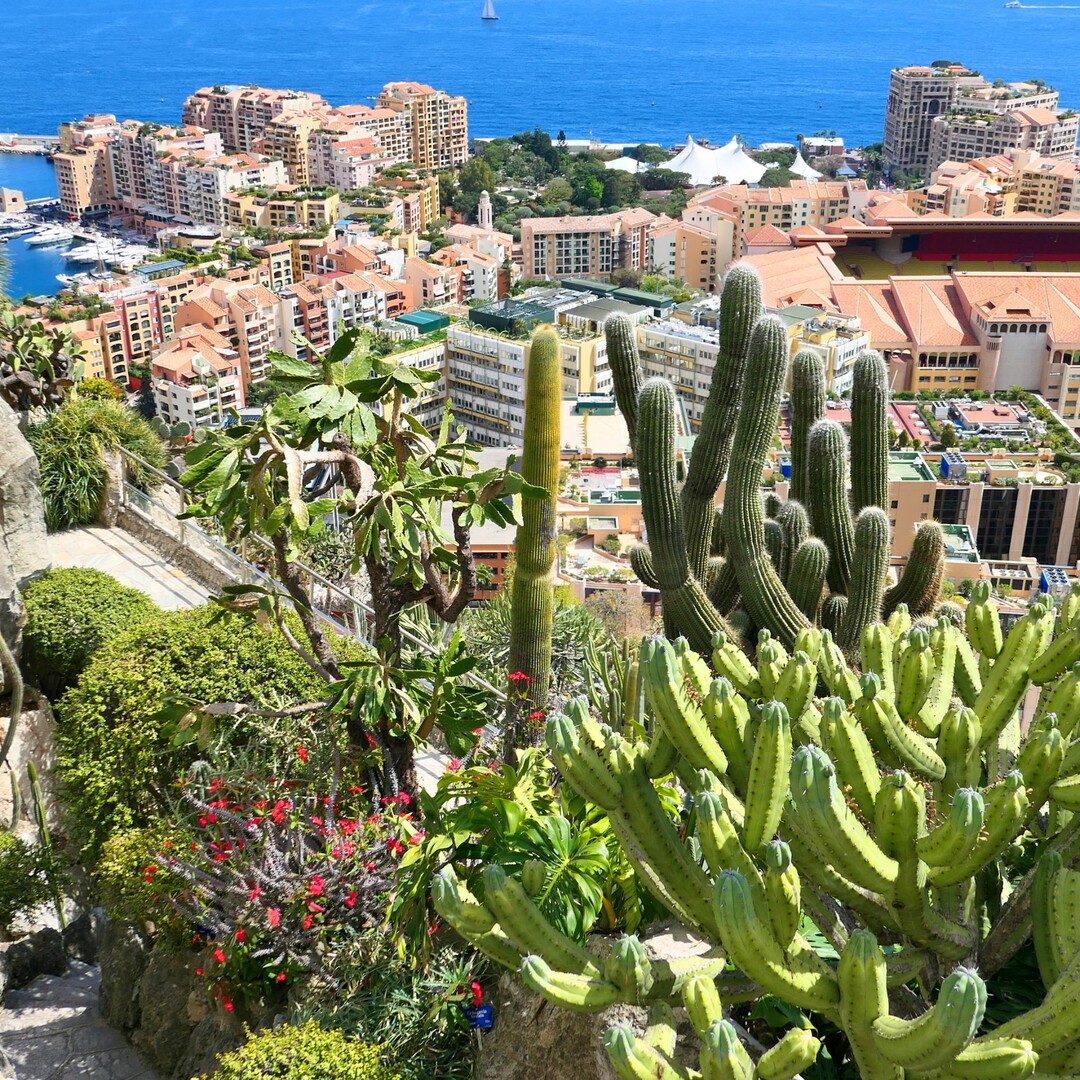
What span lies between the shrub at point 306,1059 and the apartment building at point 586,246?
159 feet

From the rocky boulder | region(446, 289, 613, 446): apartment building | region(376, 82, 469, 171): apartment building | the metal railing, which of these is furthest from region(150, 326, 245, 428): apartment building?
region(376, 82, 469, 171): apartment building

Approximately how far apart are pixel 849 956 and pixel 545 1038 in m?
0.85

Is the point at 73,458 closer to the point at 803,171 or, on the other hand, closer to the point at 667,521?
the point at 667,521

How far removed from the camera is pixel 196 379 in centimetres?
3700

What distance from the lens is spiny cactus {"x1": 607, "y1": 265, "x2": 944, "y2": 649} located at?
15.6ft

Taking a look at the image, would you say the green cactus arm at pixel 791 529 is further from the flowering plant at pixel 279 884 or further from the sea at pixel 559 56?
the sea at pixel 559 56

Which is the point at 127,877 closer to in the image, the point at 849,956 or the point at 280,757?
the point at 280,757

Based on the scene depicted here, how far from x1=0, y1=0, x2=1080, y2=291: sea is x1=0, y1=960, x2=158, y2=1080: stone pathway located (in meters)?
73.1

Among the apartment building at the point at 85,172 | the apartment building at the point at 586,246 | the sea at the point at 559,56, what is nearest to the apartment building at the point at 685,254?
the apartment building at the point at 586,246

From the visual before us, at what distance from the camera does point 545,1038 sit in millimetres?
2520

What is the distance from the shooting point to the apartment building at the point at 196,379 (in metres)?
36.5

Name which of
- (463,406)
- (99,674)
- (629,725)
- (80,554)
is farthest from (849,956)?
(463,406)

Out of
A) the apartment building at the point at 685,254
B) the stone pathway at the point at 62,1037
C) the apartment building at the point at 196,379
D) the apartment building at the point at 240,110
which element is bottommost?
the apartment building at the point at 196,379

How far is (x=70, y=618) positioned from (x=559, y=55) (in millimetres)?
119218
